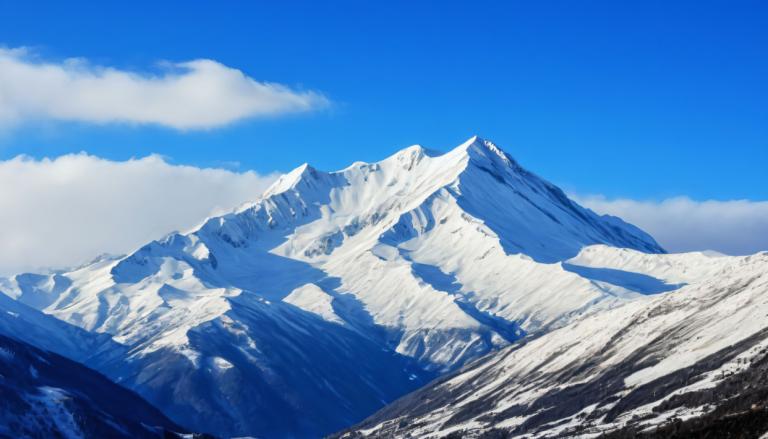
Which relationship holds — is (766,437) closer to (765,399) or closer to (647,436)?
(647,436)

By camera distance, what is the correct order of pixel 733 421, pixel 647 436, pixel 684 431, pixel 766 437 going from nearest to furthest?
1. pixel 766 437
2. pixel 733 421
3. pixel 684 431
4. pixel 647 436

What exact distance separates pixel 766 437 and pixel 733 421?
1214cm

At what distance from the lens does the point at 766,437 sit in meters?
150

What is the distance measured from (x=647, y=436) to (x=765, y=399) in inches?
995

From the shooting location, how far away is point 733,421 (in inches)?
6403

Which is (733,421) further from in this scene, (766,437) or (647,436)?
(647,436)

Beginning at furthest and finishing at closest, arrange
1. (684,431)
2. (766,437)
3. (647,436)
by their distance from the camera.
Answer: (647,436), (684,431), (766,437)

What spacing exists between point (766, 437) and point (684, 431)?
23477mm

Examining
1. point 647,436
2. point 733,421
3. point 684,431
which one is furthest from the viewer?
point 647,436

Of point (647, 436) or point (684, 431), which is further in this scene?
point (647, 436)

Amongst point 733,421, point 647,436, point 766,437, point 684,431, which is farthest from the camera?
point 647,436

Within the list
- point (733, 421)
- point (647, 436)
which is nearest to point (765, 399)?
point (647, 436)

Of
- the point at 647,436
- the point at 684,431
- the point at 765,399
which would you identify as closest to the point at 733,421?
the point at 684,431

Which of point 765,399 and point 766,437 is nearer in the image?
point 766,437
